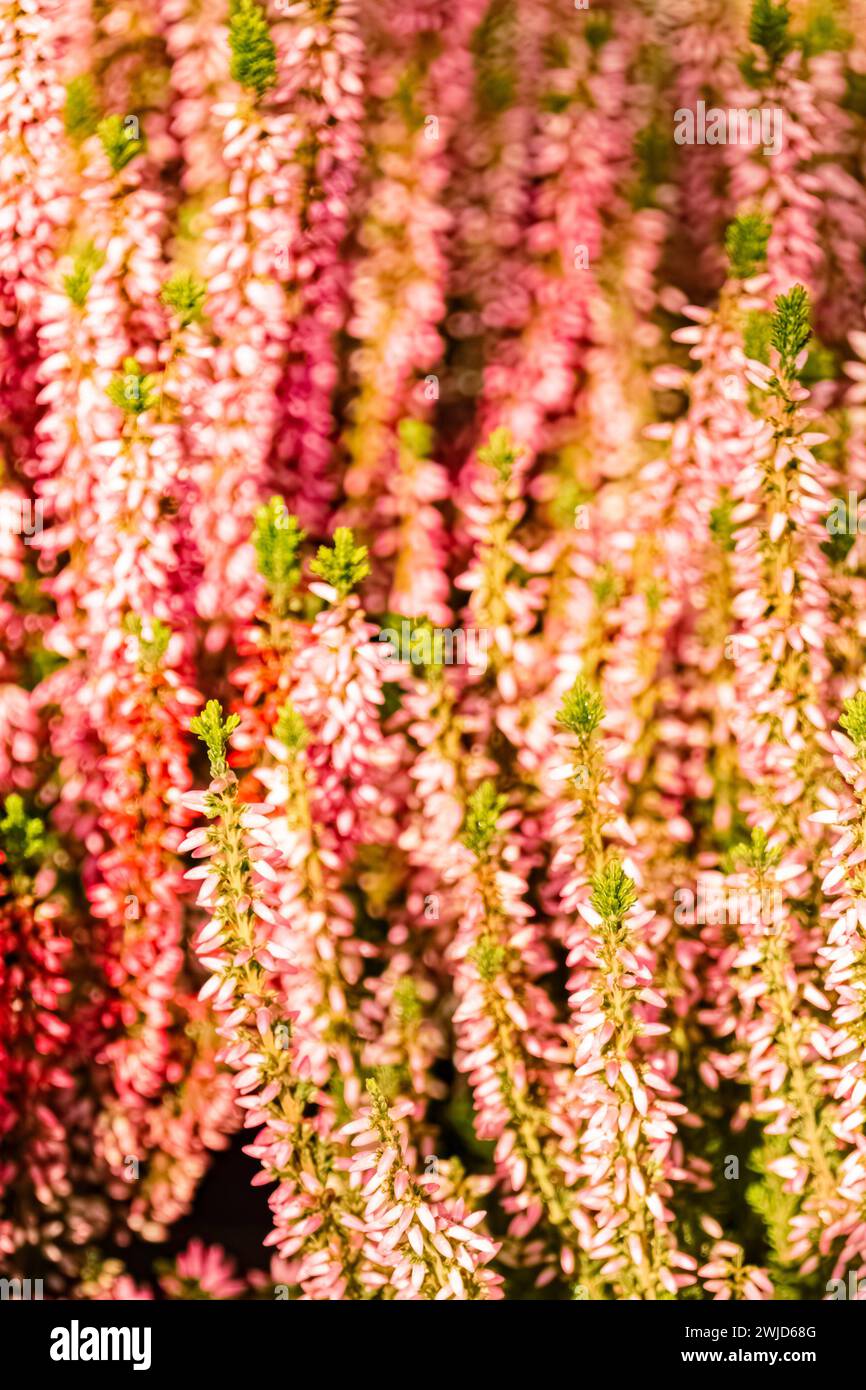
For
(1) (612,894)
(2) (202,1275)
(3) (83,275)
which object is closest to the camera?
(1) (612,894)

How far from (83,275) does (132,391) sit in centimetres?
16

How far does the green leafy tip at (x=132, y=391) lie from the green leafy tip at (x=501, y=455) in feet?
1.31

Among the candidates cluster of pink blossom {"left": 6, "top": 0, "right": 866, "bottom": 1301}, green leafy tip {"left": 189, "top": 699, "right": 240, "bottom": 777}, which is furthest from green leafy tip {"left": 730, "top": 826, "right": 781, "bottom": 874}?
green leafy tip {"left": 189, "top": 699, "right": 240, "bottom": 777}

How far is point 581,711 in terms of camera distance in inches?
65.3

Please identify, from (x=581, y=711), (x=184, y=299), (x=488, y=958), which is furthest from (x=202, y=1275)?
(x=184, y=299)

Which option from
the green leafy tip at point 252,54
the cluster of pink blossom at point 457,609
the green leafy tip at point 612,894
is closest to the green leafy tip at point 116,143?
the cluster of pink blossom at point 457,609

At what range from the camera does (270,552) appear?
172 cm

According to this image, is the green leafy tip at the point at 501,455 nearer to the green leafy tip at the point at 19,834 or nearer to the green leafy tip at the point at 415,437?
the green leafy tip at the point at 415,437

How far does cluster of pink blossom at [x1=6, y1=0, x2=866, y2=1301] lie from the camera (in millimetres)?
1688

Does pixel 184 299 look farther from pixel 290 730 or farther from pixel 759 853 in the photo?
pixel 759 853

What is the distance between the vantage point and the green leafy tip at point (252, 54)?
1.70 metres

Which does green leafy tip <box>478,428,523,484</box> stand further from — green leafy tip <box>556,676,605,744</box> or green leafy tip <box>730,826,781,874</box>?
green leafy tip <box>730,826,781,874</box>
